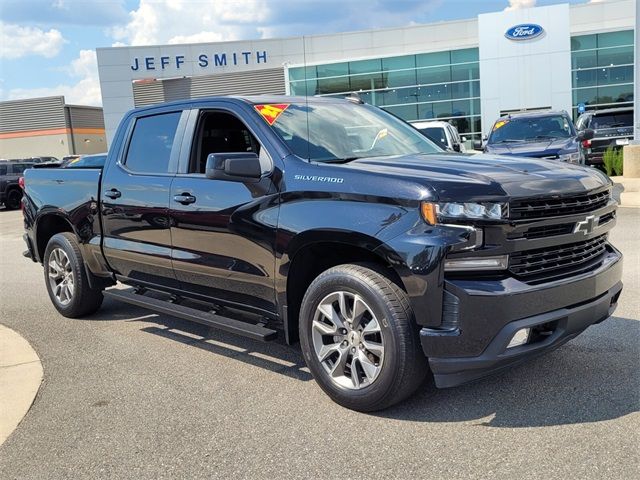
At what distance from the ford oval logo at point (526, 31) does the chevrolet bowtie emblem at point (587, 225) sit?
34055 millimetres

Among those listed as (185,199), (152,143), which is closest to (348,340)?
(185,199)

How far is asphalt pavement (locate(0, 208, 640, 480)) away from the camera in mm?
3168

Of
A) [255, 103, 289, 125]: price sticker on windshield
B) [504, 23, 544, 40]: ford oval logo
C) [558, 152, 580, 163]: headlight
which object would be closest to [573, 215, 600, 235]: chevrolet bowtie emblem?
[255, 103, 289, 125]: price sticker on windshield

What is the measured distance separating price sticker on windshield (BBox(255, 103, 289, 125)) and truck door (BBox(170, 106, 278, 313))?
0.10m

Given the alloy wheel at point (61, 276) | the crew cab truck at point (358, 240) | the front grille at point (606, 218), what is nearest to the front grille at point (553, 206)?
the crew cab truck at point (358, 240)

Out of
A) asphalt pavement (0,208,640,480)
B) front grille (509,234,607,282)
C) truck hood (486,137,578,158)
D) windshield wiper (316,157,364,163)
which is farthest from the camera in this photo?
truck hood (486,137,578,158)

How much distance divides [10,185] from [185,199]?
71.9 feet

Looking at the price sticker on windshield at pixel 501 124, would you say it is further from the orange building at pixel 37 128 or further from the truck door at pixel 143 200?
the orange building at pixel 37 128

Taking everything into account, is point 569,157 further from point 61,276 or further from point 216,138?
point 61,276

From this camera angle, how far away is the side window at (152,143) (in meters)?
5.13

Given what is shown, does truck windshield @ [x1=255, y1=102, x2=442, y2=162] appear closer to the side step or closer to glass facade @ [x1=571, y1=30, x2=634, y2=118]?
the side step

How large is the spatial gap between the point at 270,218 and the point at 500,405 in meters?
1.82

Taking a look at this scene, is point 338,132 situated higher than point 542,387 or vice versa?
point 338,132

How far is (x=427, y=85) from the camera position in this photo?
3672 centimetres
